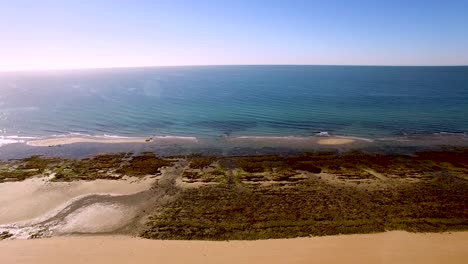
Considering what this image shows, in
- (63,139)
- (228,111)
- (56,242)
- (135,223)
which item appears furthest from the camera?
(228,111)

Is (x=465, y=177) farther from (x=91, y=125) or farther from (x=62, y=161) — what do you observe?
(x=91, y=125)

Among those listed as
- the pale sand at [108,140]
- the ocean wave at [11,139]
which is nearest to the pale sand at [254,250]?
the pale sand at [108,140]

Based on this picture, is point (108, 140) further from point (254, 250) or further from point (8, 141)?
point (254, 250)

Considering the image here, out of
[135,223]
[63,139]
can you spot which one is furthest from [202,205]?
[63,139]

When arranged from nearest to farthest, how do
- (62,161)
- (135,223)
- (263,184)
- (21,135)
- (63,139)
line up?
1. (135,223)
2. (263,184)
3. (62,161)
4. (63,139)
5. (21,135)

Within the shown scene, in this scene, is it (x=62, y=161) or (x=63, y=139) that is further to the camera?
(x=63, y=139)
